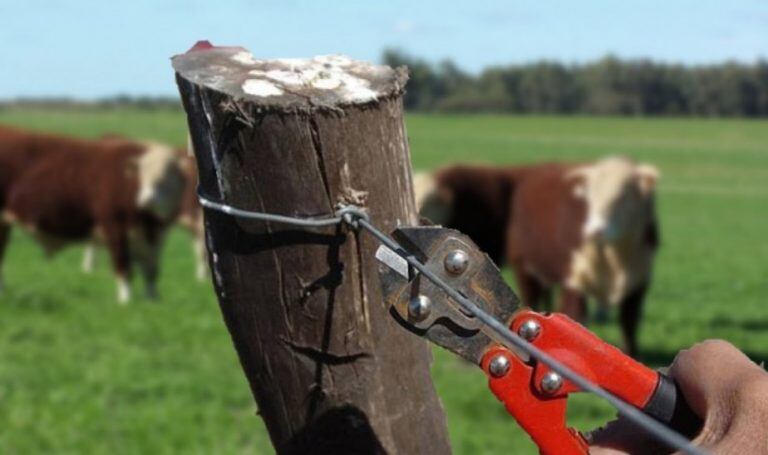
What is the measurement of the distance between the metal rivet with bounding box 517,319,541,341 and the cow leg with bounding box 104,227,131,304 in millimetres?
12514

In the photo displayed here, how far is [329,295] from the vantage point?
187cm

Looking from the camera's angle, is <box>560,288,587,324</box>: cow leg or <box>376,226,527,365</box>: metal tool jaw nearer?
<box>376,226,527,365</box>: metal tool jaw

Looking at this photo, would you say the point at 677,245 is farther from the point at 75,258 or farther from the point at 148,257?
the point at 148,257

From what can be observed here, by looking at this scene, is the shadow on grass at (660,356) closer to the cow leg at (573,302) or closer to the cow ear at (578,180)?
the cow leg at (573,302)

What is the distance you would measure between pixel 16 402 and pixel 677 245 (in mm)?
18305

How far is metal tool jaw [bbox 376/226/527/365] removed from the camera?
1.68 m

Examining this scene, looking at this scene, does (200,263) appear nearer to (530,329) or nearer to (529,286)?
(529,286)

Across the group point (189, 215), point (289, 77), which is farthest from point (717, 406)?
point (189, 215)

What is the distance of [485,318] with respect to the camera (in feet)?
5.39

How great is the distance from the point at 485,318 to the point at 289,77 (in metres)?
0.44

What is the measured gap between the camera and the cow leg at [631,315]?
35.9ft

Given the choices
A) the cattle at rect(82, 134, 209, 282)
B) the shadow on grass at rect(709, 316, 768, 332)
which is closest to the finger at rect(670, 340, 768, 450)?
the shadow on grass at rect(709, 316, 768, 332)

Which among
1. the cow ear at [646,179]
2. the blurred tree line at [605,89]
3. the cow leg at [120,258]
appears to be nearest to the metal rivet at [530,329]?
the cow ear at [646,179]

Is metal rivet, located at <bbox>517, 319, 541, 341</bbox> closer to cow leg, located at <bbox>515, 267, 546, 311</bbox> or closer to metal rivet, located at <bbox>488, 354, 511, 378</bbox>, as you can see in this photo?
metal rivet, located at <bbox>488, 354, 511, 378</bbox>
